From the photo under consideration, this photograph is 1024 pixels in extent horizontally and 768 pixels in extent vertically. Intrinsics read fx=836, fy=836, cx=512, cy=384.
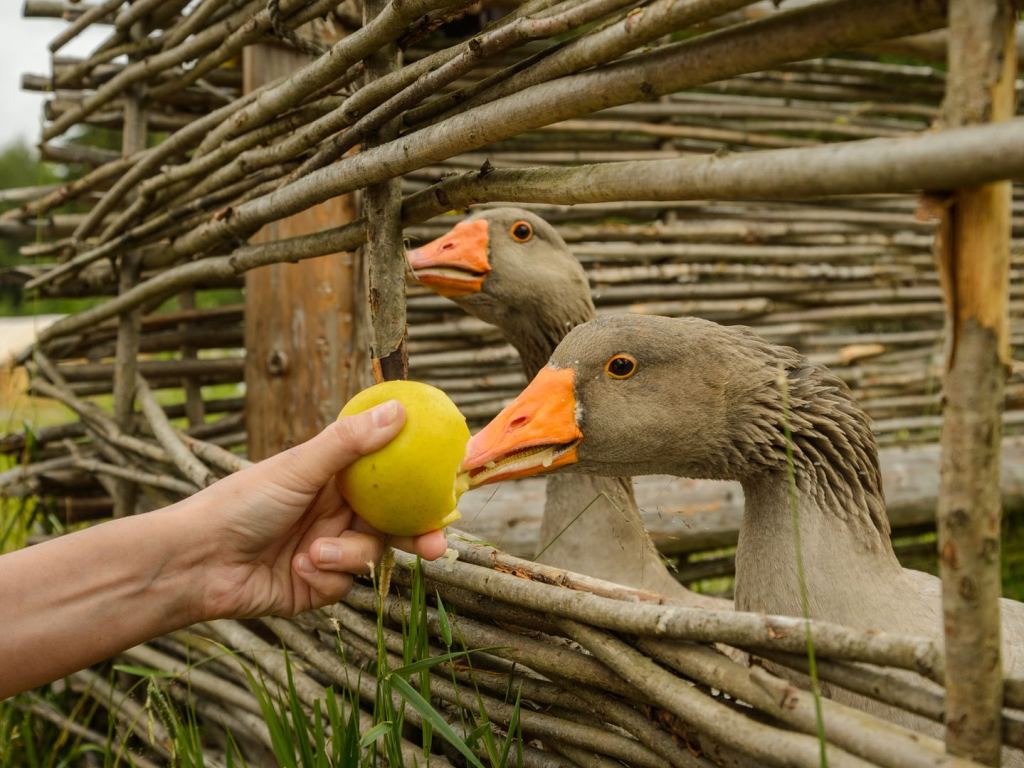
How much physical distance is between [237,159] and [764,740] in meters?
2.03

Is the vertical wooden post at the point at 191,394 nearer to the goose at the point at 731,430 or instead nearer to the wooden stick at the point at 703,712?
the goose at the point at 731,430

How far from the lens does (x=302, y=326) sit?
124 inches

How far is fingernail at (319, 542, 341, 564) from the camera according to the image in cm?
158

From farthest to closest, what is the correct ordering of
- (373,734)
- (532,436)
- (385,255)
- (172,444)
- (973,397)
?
1. (172,444)
2. (385,255)
3. (532,436)
4. (373,734)
5. (973,397)

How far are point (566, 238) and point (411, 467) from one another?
3241 mm

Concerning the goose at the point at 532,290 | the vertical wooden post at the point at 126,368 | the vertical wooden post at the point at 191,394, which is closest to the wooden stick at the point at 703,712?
the goose at the point at 532,290

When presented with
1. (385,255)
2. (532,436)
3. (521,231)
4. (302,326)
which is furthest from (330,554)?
(302,326)

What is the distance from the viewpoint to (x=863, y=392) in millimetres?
5133

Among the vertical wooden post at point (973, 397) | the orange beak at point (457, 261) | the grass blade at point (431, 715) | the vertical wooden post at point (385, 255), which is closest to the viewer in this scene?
the vertical wooden post at point (973, 397)

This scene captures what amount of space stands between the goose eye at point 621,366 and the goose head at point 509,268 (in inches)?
35.3

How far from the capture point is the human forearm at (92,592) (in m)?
1.52

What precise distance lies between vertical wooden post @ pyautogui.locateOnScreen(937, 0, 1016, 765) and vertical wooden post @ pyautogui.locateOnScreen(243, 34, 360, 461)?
8.05 feet

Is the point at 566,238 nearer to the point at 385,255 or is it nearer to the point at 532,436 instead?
the point at 385,255

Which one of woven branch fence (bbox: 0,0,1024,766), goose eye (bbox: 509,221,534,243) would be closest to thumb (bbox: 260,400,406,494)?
woven branch fence (bbox: 0,0,1024,766)
